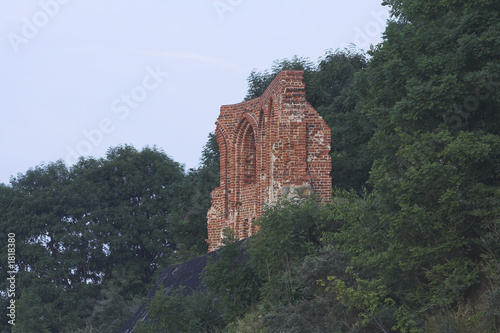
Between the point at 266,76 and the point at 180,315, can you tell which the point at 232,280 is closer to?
the point at 180,315

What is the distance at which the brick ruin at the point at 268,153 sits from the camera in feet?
66.9

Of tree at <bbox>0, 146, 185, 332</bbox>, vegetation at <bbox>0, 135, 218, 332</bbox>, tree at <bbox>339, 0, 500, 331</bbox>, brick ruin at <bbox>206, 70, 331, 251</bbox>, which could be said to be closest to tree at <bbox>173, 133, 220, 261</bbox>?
vegetation at <bbox>0, 135, 218, 332</bbox>

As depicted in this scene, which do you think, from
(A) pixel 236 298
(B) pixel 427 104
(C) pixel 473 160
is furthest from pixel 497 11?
(A) pixel 236 298

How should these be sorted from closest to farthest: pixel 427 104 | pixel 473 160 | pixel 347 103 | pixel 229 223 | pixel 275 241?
pixel 473 160 < pixel 427 104 < pixel 275 241 < pixel 229 223 < pixel 347 103

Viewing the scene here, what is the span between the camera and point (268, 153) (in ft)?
72.0

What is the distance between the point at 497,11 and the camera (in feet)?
39.2

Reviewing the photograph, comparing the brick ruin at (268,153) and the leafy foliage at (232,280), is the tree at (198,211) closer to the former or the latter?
the brick ruin at (268,153)

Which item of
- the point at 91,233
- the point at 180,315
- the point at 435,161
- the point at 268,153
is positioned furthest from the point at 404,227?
the point at 91,233

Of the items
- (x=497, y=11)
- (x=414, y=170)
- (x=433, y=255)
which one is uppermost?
(x=497, y=11)

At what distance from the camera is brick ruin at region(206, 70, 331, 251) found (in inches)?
803

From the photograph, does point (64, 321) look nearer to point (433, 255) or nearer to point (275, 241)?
point (275, 241)

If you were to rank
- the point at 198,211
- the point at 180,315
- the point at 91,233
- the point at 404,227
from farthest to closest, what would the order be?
the point at 91,233 → the point at 198,211 → the point at 180,315 → the point at 404,227

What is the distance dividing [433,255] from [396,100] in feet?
10.6

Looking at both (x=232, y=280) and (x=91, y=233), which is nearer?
(x=232, y=280)
